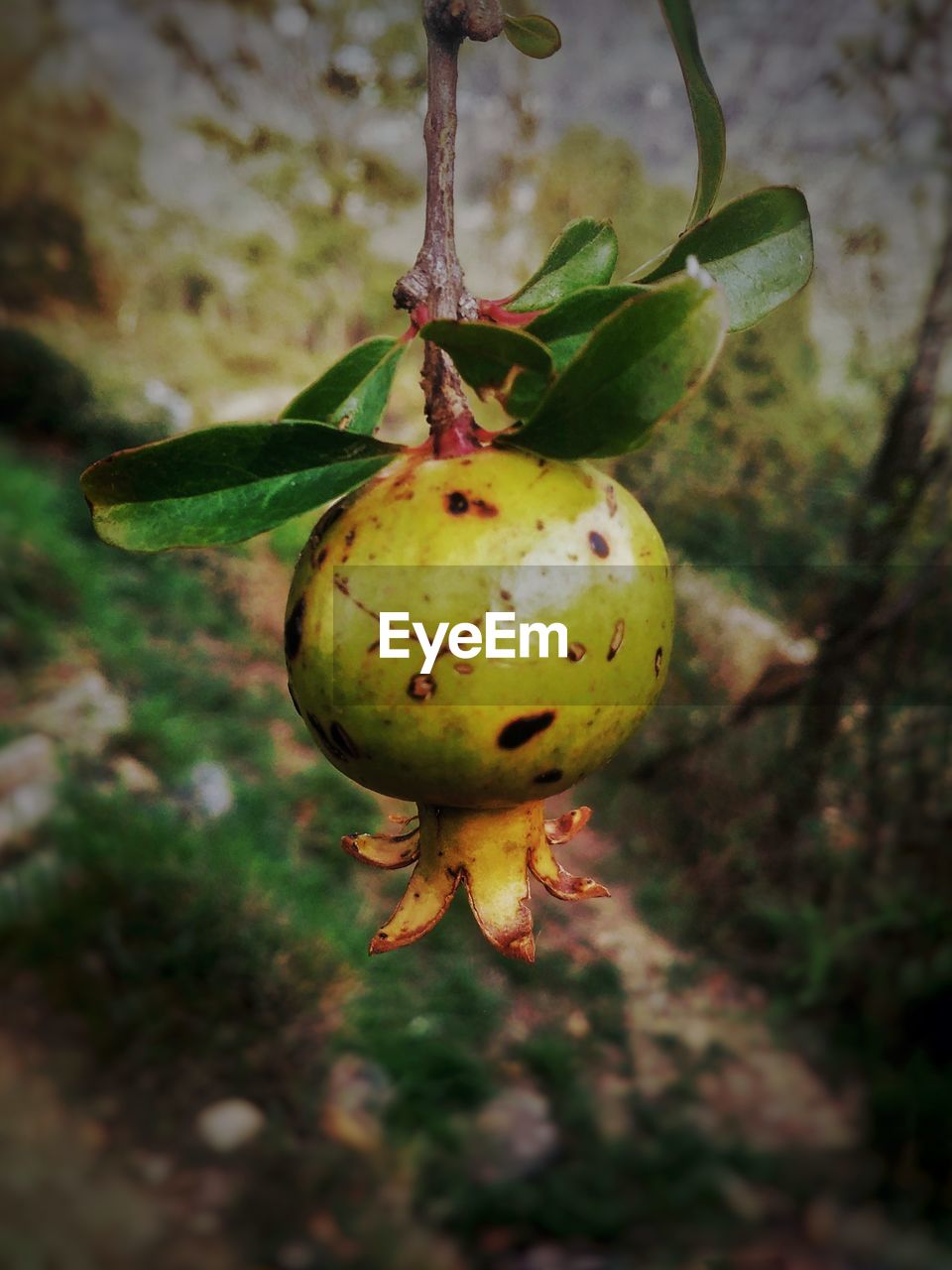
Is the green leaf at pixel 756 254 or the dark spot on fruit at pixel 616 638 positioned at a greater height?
the green leaf at pixel 756 254

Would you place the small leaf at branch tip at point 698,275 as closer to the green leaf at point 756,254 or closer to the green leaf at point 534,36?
the green leaf at point 756,254

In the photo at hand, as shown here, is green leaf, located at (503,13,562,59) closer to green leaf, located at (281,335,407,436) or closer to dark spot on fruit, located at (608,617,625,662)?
Answer: green leaf, located at (281,335,407,436)

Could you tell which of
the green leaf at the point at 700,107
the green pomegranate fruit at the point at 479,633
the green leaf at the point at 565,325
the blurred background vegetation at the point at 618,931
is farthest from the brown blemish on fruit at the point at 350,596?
the blurred background vegetation at the point at 618,931

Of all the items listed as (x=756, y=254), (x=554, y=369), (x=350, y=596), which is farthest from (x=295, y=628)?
(x=756, y=254)

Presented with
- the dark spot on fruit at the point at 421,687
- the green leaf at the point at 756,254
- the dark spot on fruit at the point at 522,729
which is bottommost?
the dark spot on fruit at the point at 522,729

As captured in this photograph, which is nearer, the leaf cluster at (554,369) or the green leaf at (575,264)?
the leaf cluster at (554,369)

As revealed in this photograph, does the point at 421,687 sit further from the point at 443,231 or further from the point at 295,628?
the point at 443,231

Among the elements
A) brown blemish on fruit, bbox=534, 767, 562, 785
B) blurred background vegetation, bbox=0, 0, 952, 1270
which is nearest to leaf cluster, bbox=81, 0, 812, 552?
brown blemish on fruit, bbox=534, 767, 562, 785
